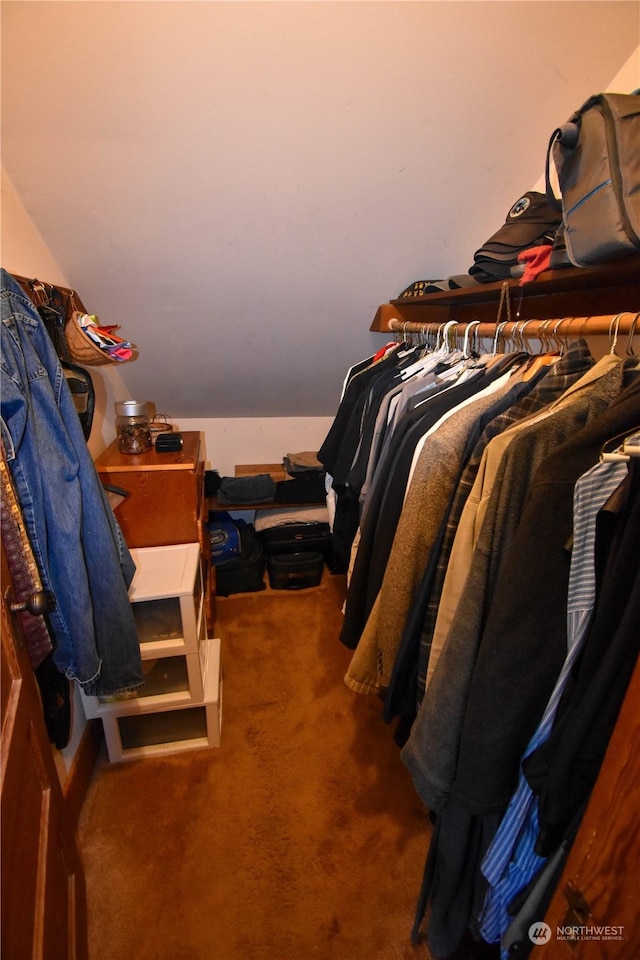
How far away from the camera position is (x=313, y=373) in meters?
2.16

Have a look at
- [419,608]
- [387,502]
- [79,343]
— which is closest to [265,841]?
[419,608]

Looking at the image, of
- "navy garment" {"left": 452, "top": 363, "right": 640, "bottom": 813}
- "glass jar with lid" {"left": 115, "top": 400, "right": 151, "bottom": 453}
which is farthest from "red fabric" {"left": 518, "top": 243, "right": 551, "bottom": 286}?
"glass jar with lid" {"left": 115, "top": 400, "right": 151, "bottom": 453}

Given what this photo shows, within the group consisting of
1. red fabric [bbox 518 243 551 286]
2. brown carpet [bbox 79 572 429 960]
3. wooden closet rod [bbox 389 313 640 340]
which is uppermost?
red fabric [bbox 518 243 551 286]

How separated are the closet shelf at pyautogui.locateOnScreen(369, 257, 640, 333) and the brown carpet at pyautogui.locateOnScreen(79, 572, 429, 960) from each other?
1.51 metres

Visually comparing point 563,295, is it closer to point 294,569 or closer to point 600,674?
point 600,674

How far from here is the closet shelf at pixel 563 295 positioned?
0.82 m

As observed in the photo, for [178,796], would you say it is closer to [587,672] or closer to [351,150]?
[587,672]

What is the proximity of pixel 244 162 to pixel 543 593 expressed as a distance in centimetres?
134

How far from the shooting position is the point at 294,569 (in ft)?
7.64

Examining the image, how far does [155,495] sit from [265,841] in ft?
3.79

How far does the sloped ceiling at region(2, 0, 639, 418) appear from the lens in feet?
3.07

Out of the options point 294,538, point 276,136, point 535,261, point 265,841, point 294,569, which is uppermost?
point 276,136

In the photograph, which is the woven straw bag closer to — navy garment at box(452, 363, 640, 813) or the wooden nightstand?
the wooden nightstand

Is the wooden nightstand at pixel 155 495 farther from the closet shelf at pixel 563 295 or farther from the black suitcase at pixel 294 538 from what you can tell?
the closet shelf at pixel 563 295
